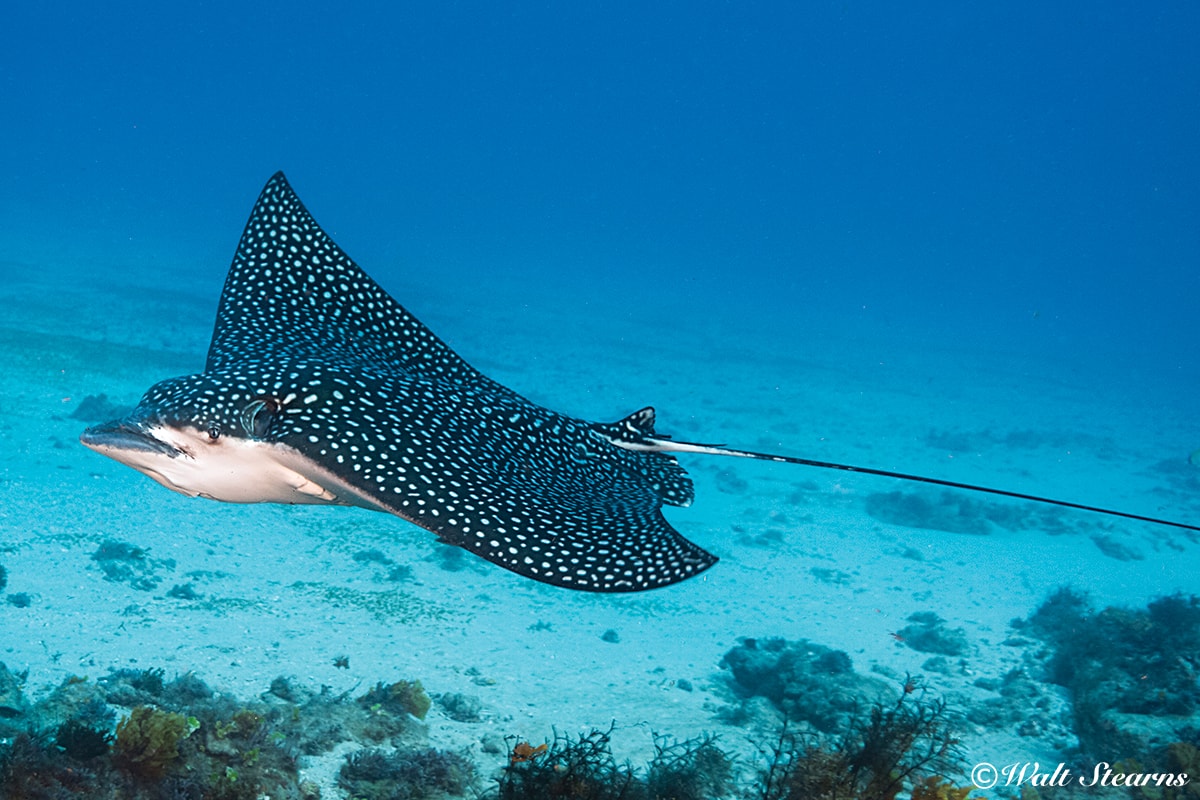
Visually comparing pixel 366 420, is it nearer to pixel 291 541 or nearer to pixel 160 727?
pixel 160 727

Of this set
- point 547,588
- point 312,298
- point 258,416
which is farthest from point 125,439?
point 547,588

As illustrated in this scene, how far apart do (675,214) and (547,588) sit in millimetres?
133852

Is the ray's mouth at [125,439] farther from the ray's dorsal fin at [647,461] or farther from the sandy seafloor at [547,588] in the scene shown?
the sandy seafloor at [547,588]

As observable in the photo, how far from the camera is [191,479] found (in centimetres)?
403

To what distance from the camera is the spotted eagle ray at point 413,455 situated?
3.60 m

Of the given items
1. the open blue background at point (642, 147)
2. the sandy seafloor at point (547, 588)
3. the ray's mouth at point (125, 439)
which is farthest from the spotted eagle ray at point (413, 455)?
the open blue background at point (642, 147)

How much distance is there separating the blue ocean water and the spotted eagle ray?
233 inches

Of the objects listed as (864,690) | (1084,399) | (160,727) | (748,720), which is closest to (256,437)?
(160,727)

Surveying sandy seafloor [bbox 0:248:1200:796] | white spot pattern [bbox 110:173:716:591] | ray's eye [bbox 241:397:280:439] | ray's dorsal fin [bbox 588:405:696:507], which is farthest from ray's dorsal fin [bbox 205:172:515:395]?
sandy seafloor [bbox 0:248:1200:796]

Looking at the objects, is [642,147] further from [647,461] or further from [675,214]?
[647,461]

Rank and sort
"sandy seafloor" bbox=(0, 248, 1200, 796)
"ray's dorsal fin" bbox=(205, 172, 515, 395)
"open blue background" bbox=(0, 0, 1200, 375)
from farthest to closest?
"open blue background" bbox=(0, 0, 1200, 375) → "sandy seafloor" bbox=(0, 248, 1200, 796) → "ray's dorsal fin" bbox=(205, 172, 515, 395)

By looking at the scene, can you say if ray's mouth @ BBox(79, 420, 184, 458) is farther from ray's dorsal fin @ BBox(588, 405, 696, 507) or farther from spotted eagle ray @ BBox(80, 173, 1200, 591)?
ray's dorsal fin @ BBox(588, 405, 696, 507)

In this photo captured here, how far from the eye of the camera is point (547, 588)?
11430 millimetres

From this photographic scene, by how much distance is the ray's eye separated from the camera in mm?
3801
